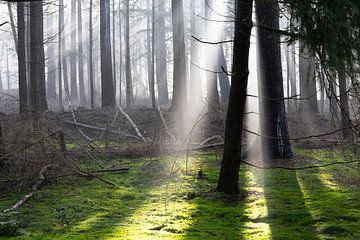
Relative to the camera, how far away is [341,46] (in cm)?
541

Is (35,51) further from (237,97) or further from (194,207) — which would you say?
(194,207)

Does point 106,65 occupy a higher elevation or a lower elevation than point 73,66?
lower

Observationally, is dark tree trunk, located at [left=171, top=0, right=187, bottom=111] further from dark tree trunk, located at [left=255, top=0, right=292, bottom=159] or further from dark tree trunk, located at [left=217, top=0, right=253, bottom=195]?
dark tree trunk, located at [left=217, top=0, right=253, bottom=195]

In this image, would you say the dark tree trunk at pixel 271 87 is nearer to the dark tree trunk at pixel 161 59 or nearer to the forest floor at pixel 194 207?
the forest floor at pixel 194 207

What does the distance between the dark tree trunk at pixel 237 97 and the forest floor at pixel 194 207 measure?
1.32 feet

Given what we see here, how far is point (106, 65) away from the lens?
21797 mm

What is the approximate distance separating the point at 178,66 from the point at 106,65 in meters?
4.51

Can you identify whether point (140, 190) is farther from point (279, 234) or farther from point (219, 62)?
point (219, 62)

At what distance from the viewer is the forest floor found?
16.8 ft

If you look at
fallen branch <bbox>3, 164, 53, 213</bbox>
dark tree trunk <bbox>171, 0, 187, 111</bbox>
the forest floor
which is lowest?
the forest floor

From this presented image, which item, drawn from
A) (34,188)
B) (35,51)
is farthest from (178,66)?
(34,188)

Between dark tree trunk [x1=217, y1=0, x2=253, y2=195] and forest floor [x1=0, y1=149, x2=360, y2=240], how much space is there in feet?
1.32

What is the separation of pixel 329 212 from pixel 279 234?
1.15 m

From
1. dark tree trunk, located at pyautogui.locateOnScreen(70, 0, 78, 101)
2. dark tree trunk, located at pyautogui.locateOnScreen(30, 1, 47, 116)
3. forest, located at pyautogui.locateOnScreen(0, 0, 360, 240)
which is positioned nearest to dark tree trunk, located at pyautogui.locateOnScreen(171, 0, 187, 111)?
forest, located at pyautogui.locateOnScreen(0, 0, 360, 240)
